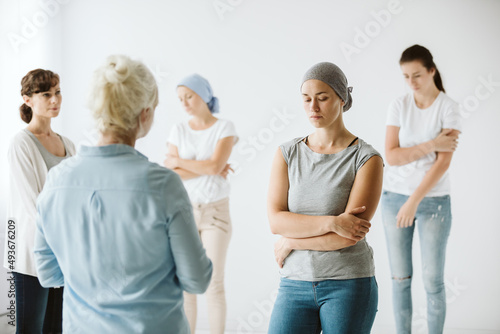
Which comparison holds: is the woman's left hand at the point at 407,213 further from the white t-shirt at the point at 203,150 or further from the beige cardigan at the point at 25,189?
the beige cardigan at the point at 25,189

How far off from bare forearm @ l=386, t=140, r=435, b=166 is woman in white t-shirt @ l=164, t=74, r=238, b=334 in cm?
99

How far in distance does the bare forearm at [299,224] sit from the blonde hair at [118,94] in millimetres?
696

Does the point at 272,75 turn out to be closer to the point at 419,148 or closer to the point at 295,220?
the point at 419,148

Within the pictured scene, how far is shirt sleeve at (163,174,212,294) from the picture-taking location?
4.10 ft

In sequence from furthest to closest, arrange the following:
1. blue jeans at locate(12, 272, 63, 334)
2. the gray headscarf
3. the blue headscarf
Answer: the blue headscarf < blue jeans at locate(12, 272, 63, 334) < the gray headscarf

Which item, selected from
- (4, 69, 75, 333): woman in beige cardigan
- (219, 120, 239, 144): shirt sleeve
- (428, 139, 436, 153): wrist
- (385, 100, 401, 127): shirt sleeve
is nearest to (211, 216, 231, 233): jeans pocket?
(219, 120, 239, 144): shirt sleeve

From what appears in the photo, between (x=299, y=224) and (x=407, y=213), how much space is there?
56.0 inches

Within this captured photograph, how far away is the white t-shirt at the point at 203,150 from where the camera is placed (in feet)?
10.1

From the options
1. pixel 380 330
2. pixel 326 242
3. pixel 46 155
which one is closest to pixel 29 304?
pixel 46 155

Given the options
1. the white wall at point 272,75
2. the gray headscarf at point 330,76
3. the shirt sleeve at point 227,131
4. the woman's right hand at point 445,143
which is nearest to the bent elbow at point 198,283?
the gray headscarf at point 330,76

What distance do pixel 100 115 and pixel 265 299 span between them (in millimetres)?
2951

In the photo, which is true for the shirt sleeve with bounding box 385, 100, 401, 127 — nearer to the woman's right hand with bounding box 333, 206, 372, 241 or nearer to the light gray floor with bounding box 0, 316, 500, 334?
the woman's right hand with bounding box 333, 206, 372, 241

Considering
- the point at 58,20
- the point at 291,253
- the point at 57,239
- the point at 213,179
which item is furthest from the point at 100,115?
the point at 58,20

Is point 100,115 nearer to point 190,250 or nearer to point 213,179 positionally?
point 190,250
